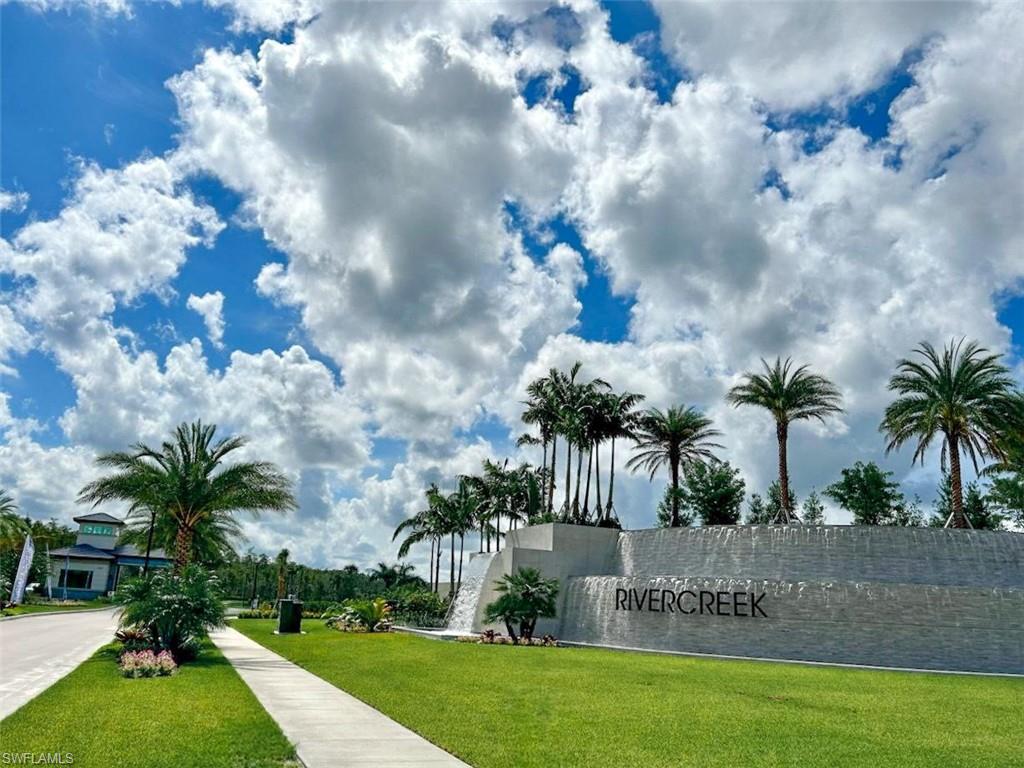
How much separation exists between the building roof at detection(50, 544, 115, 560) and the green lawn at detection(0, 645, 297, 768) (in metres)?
79.1

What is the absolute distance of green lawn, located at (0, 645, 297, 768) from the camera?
8.70m

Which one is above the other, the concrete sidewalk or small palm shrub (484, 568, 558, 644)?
small palm shrub (484, 568, 558, 644)

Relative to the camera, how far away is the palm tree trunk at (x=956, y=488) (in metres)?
36.5

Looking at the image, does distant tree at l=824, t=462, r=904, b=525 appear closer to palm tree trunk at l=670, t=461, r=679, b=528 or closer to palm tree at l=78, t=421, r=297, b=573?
palm tree trunk at l=670, t=461, r=679, b=528

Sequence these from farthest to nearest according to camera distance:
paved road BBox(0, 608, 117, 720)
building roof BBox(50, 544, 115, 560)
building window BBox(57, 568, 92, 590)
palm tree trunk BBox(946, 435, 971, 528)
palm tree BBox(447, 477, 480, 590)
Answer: building window BBox(57, 568, 92, 590) < building roof BBox(50, 544, 115, 560) < palm tree BBox(447, 477, 480, 590) < palm tree trunk BBox(946, 435, 971, 528) < paved road BBox(0, 608, 117, 720)

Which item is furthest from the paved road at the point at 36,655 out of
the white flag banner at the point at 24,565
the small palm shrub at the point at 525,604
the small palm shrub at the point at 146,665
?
the white flag banner at the point at 24,565

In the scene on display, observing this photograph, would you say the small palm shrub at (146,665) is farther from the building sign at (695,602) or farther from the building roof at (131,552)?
the building roof at (131,552)

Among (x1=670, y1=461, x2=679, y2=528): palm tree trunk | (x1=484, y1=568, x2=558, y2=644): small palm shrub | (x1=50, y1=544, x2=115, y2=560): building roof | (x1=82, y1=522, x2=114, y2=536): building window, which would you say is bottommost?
(x1=484, y1=568, x2=558, y2=644): small palm shrub

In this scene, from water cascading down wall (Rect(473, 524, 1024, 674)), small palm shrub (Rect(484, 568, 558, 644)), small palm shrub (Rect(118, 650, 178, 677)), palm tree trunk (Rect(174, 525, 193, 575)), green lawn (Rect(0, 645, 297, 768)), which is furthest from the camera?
small palm shrub (Rect(484, 568, 558, 644))

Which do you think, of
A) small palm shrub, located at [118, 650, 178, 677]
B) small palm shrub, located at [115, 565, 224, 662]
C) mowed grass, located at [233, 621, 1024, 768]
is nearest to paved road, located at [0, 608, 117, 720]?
small palm shrub, located at [118, 650, 178, 677]

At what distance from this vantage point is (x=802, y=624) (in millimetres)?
27344

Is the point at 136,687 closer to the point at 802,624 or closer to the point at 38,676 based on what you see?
the point at 38,676

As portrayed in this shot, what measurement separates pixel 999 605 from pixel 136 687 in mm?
25075

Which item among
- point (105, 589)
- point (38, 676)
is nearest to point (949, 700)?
point (38, 676)
